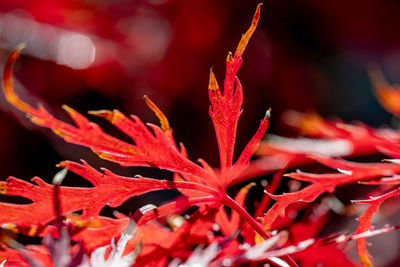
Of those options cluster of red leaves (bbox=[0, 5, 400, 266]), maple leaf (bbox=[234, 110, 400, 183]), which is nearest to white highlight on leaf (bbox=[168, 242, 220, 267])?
cluster of red leaves (bbox=[0, 5, 400, 266])

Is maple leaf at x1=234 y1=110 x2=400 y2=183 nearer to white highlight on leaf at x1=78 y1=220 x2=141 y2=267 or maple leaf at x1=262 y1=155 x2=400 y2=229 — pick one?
maple leaf at x1=262 y1=155 x2=400 y2=229

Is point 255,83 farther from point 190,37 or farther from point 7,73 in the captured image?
point 7,73

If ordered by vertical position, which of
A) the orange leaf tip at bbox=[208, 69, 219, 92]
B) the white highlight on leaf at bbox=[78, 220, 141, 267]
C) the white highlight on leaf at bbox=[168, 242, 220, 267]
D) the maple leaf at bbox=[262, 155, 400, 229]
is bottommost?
the white highlight on leaf at bbox=[168, 242, 220, 267]

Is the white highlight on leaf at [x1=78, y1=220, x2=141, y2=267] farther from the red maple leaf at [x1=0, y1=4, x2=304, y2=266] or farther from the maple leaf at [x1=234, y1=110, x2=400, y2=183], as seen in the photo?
the maple leaf at [x1=234, y1=110, x2=400, y2=183]

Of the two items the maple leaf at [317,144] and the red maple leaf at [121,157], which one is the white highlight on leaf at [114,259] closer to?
the red maple leaf at [121,157]

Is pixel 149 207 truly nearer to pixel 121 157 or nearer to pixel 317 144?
pixel 121 157

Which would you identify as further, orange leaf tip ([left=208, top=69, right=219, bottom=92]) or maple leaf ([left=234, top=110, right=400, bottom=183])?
maple leaf ([left=234, top=110, right=400, bottom=183])

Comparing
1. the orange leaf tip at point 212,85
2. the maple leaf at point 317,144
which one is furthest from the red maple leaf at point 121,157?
the maple leaf at point 317,144

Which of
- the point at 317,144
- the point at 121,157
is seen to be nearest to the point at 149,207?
the point at 121,157

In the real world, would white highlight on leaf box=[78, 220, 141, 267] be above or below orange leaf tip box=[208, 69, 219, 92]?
below

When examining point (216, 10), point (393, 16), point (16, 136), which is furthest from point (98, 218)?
point (393, 16)

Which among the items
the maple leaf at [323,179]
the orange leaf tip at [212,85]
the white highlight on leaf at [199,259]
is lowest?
the white highlight on leaf at [199,259]
